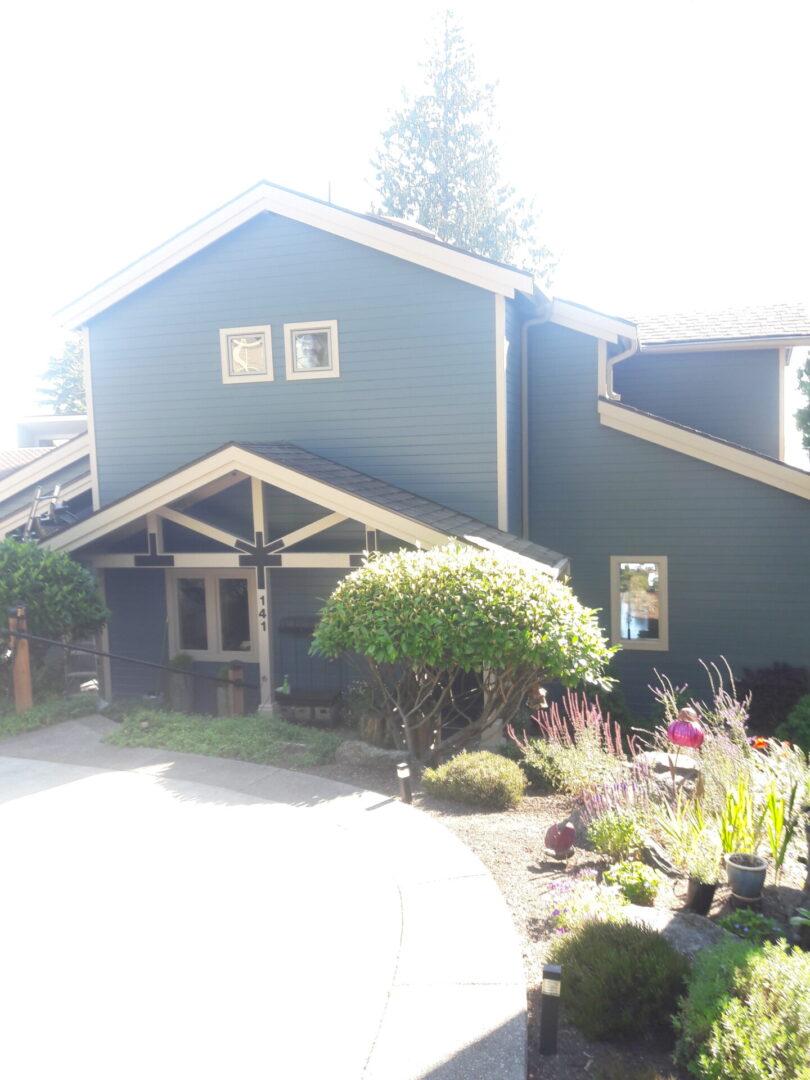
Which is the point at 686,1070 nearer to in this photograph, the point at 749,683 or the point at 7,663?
the point at 749,683

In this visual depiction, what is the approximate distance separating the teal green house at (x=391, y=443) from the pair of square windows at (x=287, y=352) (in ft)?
0.11

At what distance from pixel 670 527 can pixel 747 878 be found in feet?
25.8

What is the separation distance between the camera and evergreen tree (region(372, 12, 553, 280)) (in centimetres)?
3127

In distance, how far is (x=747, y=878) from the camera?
4.95 metres

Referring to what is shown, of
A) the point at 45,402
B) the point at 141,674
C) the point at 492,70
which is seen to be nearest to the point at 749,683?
the point at 141,674

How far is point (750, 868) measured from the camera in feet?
16.3

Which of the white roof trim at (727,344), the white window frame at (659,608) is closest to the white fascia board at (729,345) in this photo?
the white roof trim at (727,344)

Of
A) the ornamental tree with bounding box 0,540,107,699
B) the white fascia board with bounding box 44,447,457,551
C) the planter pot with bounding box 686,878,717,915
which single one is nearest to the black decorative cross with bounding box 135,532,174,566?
the white fascia board with bounding box 44,447,457,551

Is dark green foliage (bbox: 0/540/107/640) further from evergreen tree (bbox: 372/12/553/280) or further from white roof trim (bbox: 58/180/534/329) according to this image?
evergreen tree (bbox: 372/12/553/280)

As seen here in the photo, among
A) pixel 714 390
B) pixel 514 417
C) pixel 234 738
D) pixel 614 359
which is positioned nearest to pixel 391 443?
pixel 514 417

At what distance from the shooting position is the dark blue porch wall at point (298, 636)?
12344 millimetres

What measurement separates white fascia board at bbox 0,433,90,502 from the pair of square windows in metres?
3.16

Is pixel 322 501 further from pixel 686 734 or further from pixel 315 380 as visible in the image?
pixel 686 734

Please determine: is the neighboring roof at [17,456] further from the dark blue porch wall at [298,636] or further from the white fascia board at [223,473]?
the dark blue porch wall at [298,636]
